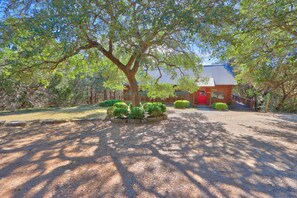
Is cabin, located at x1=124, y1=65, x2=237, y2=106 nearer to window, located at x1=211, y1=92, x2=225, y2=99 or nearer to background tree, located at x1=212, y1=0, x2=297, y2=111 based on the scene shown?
window, located at x1=211, y1=92, x2=225, y2=99

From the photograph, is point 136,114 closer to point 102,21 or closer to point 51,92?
point 102,21

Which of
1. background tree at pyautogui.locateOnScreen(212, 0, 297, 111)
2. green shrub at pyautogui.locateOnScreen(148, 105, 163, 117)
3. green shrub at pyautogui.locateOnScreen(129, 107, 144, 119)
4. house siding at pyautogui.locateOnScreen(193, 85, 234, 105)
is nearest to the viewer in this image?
background tree at pyautogui.locateOnScreen(212, 0, 297, 111)

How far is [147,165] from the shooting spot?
12.0ft

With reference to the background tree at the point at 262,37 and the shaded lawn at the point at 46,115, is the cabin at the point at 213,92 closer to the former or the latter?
the background tree at the point at 262,37

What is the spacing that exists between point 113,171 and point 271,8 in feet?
21.0

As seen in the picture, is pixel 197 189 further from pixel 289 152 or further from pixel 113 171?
pixel 289 152

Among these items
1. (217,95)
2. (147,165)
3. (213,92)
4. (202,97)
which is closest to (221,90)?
(217,95)

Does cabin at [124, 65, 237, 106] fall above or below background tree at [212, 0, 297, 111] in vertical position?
below

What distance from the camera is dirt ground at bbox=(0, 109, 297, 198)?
9.05 feet

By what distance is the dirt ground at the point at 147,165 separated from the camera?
2.76m

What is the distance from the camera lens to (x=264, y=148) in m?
4.85

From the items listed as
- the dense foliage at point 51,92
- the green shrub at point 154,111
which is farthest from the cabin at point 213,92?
the green shrub at point 154,111

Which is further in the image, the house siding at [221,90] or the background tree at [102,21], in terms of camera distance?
the house siding at [221,90]

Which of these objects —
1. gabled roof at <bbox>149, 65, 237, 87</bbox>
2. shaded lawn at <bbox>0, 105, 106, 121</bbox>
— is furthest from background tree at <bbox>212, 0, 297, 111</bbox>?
shaded lawn at <bbox>0, 105, 106, 121</bbox>
